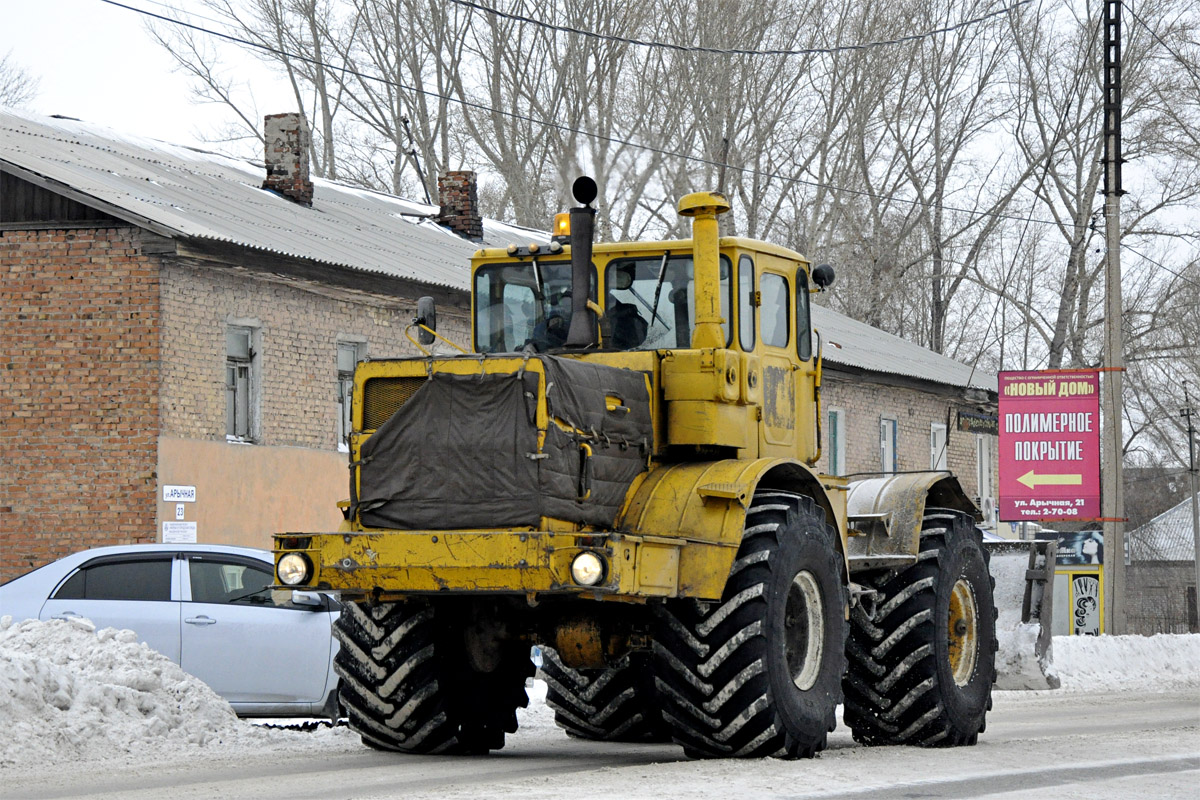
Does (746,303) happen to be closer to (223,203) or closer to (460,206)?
(223,203)

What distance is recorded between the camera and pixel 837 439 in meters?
40.3

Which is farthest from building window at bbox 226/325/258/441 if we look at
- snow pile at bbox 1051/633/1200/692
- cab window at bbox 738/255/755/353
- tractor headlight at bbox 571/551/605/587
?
tractor headlight at bbox 571/551/605/587

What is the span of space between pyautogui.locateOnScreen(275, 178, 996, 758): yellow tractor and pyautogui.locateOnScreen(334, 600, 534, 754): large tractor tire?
0.02 metres

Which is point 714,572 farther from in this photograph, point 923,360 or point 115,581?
point 923,360

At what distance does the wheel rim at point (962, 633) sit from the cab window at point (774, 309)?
91.7 inches

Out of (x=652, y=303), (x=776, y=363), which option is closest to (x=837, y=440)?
(x=776, y=363)

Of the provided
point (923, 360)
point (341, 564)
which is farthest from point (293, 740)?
point (923, 360)

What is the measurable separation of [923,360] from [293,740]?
3631 cm

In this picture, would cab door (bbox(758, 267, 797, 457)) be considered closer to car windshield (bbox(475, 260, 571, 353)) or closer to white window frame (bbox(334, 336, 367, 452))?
car windshield (bbox(475, 260, 571, 353))

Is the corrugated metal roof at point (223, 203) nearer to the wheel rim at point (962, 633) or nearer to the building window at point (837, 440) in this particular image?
the building window at point (837, 440)

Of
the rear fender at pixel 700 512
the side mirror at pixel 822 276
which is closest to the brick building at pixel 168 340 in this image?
the side mirror at pixel 822 276

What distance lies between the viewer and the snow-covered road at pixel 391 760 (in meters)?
8.80

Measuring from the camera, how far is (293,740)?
12461 millimetres

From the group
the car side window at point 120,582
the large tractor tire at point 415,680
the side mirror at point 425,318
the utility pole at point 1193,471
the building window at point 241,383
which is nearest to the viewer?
the large tractor tire at point 415,680
